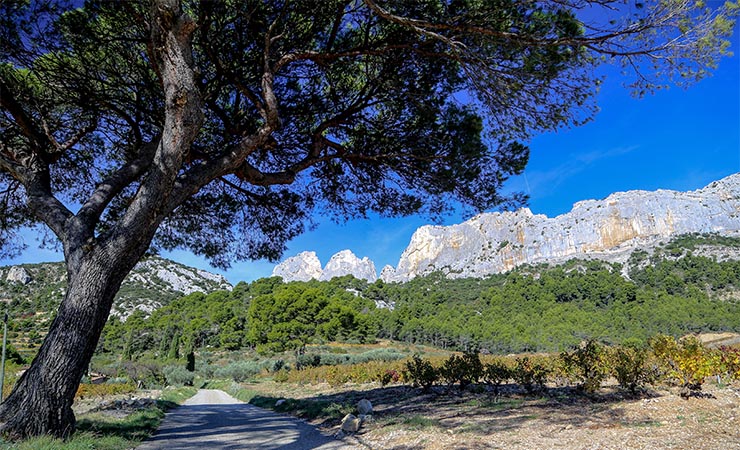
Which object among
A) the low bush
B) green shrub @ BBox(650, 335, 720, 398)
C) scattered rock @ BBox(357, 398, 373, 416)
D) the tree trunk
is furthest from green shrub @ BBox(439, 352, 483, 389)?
the low bush

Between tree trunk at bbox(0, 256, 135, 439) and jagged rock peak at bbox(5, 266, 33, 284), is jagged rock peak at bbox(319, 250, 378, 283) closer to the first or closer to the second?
jagged rock peak at bbox(5, 266, 33, 284)

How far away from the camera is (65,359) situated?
3771 mm

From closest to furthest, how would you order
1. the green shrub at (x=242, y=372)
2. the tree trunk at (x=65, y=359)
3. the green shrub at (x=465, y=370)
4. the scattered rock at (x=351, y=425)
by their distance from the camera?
the tree trunk at (x=65, y=359)
the scattered rock at (x=351, y=425)
the green shrub at (x=465, y=370)
the green shrub at (x=242, y=372)

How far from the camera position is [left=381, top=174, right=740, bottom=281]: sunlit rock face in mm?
81438

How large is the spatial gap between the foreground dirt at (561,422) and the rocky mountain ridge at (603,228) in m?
75.2

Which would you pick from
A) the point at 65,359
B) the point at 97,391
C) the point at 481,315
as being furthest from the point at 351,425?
the point at 481,315

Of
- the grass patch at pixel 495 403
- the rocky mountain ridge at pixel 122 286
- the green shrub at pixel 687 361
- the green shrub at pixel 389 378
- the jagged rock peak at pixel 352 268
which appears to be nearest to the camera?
the green shrub at pixel 687 361

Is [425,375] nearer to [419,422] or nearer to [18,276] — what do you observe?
[419,422]

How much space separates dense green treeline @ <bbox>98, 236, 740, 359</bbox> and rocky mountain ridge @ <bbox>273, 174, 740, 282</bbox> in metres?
10.1

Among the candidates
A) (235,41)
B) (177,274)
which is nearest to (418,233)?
(177,274)

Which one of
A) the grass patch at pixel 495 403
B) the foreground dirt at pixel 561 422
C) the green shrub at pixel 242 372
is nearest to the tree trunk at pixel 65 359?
the foreground dirt at pixel 561 422

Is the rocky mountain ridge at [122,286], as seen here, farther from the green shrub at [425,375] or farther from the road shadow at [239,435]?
the road shadow at [239,435]

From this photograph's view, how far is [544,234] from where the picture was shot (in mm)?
100250

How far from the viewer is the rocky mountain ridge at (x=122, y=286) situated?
46.9m
